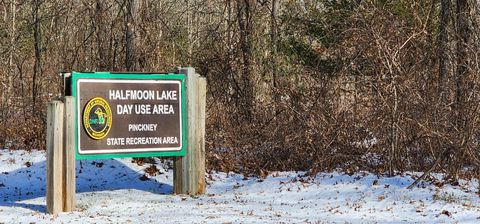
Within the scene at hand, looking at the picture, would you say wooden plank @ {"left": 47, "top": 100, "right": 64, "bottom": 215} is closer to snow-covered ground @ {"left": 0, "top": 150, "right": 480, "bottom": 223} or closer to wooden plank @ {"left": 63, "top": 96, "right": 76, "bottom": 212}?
wooden plank @ {"left": 63, "top": 96, "right": 76, "bottom": 212}

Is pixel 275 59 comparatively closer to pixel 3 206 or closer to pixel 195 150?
pixel 195 150

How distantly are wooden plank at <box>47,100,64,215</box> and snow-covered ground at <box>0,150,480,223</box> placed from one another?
0.57ft

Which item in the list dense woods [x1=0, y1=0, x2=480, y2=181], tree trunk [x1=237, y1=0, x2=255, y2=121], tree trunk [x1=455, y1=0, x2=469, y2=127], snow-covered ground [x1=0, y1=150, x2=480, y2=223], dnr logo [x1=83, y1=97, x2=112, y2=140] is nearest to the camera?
snow-covered ground [x1=0, y1=150, x2=480, y2=223]

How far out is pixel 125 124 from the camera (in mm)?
9852

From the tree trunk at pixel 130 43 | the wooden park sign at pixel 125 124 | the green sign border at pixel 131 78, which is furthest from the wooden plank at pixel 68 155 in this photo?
the tree trunk at pixel 130 43

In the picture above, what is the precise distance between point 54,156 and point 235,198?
2.51 meters

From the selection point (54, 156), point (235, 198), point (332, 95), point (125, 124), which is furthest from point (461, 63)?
point (54, 156)

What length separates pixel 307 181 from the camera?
35.2ft

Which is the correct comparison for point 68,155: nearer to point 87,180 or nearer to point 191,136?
point 191,136

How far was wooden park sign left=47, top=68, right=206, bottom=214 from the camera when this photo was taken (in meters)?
9.11

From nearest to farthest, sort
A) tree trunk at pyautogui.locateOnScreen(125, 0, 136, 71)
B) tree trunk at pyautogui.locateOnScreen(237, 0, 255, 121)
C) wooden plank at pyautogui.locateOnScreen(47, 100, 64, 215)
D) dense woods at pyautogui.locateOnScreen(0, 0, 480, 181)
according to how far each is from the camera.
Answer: wooden plank at pyautogui.locateOnScreen(47, 100, 64, 215) < dense woods at pyautogui.locateOnScreen(0, 0, 480, 181) < tree trunk at pyautogui.locateOnScreen(125, 0, 136, 71) < tree trunk at pyautogui.locateOnScreen(237, 0, 255, 121)

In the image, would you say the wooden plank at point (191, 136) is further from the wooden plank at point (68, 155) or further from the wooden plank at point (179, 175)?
the wooden plank at point (68, 155)

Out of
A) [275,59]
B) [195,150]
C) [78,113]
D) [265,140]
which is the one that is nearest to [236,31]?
[275,59]

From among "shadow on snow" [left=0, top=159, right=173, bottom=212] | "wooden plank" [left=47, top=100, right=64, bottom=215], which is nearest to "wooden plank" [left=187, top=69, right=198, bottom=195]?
"shadow on snow" [left=0, top=159, right=173, bottom=212]
